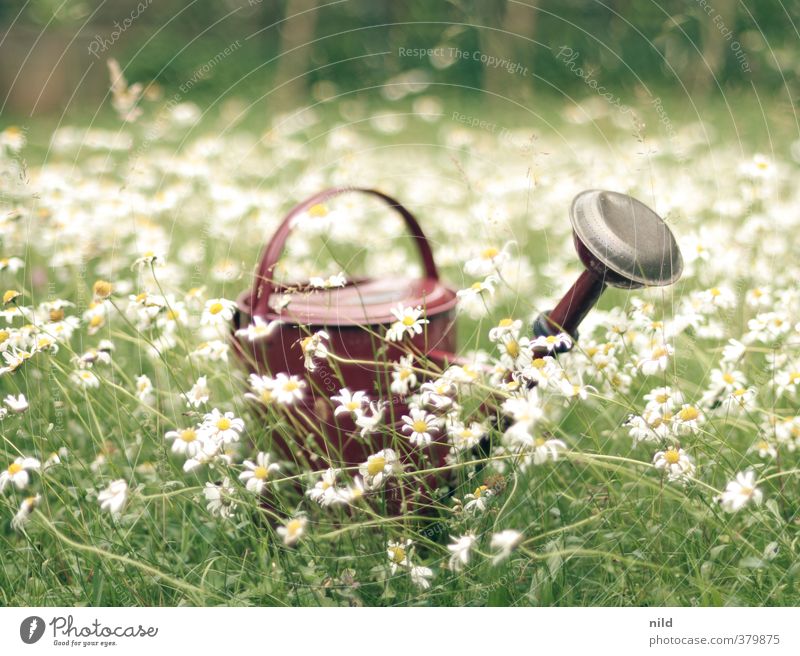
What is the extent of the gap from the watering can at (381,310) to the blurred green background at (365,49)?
3.42m

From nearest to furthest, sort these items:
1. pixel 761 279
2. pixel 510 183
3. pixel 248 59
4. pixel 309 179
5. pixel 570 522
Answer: pixel 570 522 → pixel 761 279 → pixel 510 183 → pixel 309 179 → pixel 248 59

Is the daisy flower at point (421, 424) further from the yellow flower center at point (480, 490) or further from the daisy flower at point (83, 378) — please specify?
the daisy flower at point (83, 378)

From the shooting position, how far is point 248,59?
23.5 feet

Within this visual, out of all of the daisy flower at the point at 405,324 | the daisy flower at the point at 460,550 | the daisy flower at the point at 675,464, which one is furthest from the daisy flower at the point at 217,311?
→ the daisy flower at the point at 675,464

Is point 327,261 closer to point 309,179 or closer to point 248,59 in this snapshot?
point 309,179

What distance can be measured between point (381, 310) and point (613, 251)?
378mm

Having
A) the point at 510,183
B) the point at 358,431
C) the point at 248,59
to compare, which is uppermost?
the point at 248,59

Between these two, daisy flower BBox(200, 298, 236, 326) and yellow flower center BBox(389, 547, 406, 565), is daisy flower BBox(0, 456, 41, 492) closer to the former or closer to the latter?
daisy flower BBox(200, 298, 236, 326)

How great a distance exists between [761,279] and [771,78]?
4122mm

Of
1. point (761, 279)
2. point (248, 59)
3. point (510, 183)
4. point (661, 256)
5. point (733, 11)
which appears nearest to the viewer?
point (661, 256)

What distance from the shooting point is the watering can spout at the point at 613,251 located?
3.31ft

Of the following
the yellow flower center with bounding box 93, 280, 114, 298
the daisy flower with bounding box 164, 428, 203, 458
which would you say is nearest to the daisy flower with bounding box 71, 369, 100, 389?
the yellow flower center with bounding box 93, 280, 114, 298

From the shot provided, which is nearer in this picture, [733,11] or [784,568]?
[784,568]
